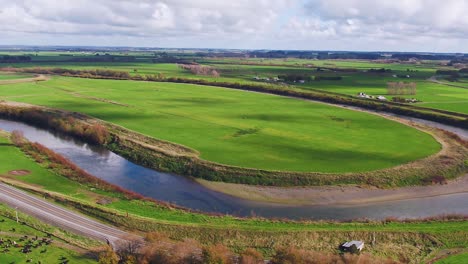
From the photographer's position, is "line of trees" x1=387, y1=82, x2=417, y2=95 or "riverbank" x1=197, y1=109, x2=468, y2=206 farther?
"line of trees" x1=387, y1=82, x2=417, y2=95

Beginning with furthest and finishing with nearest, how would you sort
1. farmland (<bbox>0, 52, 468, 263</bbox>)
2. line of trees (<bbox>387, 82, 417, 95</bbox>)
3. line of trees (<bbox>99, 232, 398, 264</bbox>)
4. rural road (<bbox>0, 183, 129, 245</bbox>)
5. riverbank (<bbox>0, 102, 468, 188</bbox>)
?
line of trees (<bbox>387, 82, 417, 95</bbox>)
riverbank (<bbox>0, 102, 468, 188</bbox>)
farmland (<bbox>0, 52, 468, 263</bbox>)
rural road (<bbox>0, 183, 129, 245</bbox>)
line of trees (<bbox>99, 232, 398, 264</bbox>)

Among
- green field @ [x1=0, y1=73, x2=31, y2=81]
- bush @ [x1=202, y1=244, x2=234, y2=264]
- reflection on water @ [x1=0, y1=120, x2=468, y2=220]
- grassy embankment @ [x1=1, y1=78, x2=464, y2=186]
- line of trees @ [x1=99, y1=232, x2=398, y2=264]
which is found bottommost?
reflection on water @ [x1=0, y1=120, x2=468, y2=220]

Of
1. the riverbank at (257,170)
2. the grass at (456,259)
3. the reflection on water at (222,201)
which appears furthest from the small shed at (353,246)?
the riverbank at (257,170)

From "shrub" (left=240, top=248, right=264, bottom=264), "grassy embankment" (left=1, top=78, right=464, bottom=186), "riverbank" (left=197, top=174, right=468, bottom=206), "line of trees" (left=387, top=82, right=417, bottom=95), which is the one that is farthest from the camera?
"line of trees" (left=387, top=82, right=417, bottom=95)

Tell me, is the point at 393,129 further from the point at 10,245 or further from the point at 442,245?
the point at 10,245

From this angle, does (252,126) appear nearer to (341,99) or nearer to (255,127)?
(255,127)

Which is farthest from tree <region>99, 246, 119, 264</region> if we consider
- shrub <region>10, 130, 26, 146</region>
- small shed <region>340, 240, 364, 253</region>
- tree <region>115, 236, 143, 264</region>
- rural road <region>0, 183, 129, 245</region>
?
shrub <region>10, 130, 26, 146</region>

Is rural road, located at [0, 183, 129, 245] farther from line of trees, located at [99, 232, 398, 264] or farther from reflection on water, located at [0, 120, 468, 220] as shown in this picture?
reflection on water, located at [0, 120, 468, 220]
